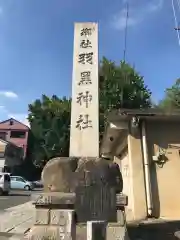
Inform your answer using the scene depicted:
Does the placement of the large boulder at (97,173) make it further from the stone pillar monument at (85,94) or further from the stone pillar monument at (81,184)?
the stone pillar monument at (85,94)

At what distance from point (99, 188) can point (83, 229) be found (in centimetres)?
81

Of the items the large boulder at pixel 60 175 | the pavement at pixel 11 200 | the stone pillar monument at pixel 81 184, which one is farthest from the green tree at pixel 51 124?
the large boulder at pixel 60 175

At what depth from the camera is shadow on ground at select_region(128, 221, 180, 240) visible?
7680 millimetres

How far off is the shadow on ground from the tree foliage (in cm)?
1408

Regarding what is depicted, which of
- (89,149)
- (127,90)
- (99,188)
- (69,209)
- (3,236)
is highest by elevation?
(127,90)

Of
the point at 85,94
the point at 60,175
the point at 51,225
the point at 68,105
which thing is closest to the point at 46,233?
the point at 51,225

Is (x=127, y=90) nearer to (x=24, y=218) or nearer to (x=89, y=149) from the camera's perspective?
(x=24, y=218)

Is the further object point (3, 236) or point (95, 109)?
point (3, 236)

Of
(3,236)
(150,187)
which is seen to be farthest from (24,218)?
(150,187)

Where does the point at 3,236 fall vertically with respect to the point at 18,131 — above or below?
below

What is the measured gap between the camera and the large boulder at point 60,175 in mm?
6273

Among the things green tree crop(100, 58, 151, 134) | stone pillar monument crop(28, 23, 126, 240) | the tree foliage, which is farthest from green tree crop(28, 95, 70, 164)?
stone pillar monument crop(28, 23, 126, 240)

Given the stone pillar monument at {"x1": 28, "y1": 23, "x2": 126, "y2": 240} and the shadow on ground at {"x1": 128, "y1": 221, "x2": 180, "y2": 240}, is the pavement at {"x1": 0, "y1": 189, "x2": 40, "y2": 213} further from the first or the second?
the stone pillar monument at {"x1": 28, "y1": 23, "x2": 126, "y2": 240}

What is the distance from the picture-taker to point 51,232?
19.4 feet
